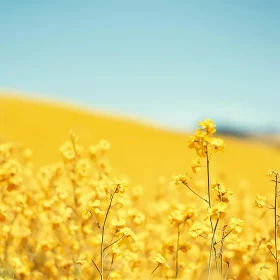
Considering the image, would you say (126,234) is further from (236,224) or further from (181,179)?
(236,224)

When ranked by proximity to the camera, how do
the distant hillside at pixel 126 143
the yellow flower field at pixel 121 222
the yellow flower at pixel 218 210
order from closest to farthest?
the yellow flower at pixel 218 210
the yellow flower field at pixel 121 222
the distant hillside at pixel 126 143

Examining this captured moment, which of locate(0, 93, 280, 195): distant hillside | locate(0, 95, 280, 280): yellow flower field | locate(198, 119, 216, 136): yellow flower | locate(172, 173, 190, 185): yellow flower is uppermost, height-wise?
locate(0, 93, 280, 195): distant hillside

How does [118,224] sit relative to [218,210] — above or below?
below

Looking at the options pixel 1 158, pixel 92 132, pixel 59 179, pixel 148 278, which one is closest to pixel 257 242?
pixel 148 278

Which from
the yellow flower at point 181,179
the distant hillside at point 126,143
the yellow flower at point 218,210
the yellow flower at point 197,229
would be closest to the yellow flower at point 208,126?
the yellow flower at point 181,179

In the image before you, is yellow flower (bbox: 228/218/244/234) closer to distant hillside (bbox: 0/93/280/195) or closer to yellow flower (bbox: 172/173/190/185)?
yellow flower (bbox: 172/173/190/185)

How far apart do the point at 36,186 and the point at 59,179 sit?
1.37ft

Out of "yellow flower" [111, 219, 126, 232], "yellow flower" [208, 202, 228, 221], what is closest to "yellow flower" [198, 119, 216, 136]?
"yellow flower" [208, 202, 228, 221]

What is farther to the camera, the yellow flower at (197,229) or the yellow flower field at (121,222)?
the yellow flower field at (121,222)

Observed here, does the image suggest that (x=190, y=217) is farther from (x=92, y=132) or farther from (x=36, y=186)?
Answer: (x=92, y=132)

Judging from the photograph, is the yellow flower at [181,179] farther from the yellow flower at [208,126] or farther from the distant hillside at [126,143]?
the distant hillside at [126,143]

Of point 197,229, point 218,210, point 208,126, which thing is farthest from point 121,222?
point 208,126

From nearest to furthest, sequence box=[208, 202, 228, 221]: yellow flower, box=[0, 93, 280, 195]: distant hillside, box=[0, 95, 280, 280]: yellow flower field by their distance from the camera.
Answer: box=[208, 202, 228, 221]: yellow flower
box=[0, 95, 280, 280]: yellow flower field
box=[0, 93, 280, 195]: distant hillside

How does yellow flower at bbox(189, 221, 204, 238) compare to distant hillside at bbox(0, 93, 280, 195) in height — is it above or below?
below
